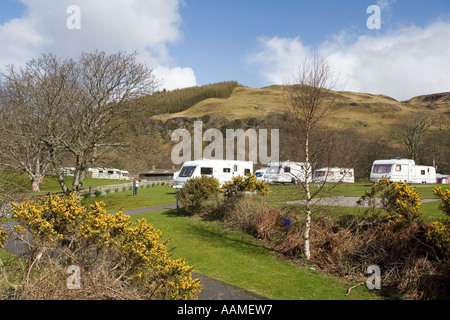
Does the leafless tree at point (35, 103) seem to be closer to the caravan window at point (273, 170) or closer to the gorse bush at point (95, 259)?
the gorse bush at point (95, 259)

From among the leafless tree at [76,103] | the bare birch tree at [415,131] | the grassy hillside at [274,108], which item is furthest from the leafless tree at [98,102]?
the grassy hillside at [274,108]

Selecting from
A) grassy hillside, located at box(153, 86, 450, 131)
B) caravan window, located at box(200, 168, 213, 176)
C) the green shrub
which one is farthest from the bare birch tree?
the green shrub

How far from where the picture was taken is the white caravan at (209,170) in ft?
74.1

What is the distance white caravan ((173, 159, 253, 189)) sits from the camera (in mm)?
22594

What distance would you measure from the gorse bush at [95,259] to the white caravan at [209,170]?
16.5 metres

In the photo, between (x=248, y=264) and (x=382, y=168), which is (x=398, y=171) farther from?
(x=248, y=264)

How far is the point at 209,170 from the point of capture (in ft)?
75.7

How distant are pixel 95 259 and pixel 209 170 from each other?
723 inches

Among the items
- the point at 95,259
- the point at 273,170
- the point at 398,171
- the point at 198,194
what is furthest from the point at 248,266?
the point at 398,171

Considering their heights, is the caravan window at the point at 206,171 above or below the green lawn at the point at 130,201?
above

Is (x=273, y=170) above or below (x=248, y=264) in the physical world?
above

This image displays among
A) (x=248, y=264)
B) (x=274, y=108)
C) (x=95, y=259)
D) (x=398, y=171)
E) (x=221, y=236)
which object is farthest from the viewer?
(x=274, y=108)
